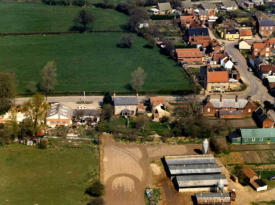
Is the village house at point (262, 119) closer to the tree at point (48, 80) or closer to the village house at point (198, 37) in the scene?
the tree at point (48, 80)

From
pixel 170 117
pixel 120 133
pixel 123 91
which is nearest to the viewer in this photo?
pixel 120 133

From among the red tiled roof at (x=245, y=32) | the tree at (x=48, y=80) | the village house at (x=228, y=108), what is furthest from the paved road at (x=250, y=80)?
the tree at (x=48, y=80)

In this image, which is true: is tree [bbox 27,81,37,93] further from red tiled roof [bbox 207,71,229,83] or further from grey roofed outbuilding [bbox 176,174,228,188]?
grey roofed outbuilding [bbox 176,174,228,188]

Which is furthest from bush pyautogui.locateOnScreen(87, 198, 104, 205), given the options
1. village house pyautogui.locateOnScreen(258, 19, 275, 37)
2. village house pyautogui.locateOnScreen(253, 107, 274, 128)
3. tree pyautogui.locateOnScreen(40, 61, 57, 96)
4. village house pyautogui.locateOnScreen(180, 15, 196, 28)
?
village house pyautogui.locateOnScreen(258, 19, 275, 37)

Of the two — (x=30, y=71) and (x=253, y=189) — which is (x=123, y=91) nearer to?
(x=30, y=71)

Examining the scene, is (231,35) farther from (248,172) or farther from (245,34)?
(248,172)

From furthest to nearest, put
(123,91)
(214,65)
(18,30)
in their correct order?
(18,30)
(214,65)
(123,91)

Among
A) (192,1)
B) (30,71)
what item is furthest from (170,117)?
(192,1)

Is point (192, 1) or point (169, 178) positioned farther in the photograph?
point (192, 1)
